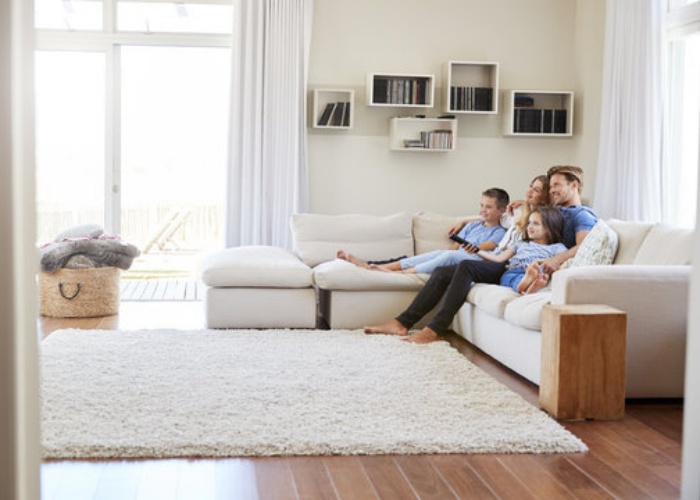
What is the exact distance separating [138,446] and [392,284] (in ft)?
9.81

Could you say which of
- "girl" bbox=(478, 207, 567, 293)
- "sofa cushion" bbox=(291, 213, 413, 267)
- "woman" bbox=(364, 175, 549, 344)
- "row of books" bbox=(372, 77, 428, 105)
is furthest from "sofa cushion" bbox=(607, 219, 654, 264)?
"row of books" bbox=(372, 77, 428, 105)

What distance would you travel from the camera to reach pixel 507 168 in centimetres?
820

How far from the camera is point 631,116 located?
6996 millimetres

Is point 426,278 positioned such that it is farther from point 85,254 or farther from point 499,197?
point 85,254

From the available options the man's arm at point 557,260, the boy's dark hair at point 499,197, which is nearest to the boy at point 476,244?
the boy's dark hair at point 499,197

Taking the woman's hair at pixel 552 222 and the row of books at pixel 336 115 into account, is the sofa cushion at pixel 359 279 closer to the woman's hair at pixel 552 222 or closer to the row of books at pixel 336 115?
the woman's hair at pixel 552 222

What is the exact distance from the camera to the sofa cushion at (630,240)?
481 cm

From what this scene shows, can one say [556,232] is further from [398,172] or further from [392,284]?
[398,172]

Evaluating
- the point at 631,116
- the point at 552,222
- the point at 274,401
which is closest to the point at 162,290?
the point at 552,222

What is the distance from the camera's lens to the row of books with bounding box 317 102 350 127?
7.79 m

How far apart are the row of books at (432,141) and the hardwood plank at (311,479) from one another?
16.3 feet

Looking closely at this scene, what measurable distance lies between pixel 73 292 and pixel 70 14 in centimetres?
278

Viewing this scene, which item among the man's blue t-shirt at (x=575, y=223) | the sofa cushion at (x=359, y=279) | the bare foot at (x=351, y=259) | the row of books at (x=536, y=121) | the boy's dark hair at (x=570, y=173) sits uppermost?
the row of books at (x=536, y=121)

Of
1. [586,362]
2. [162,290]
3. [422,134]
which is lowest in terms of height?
[162,290]
